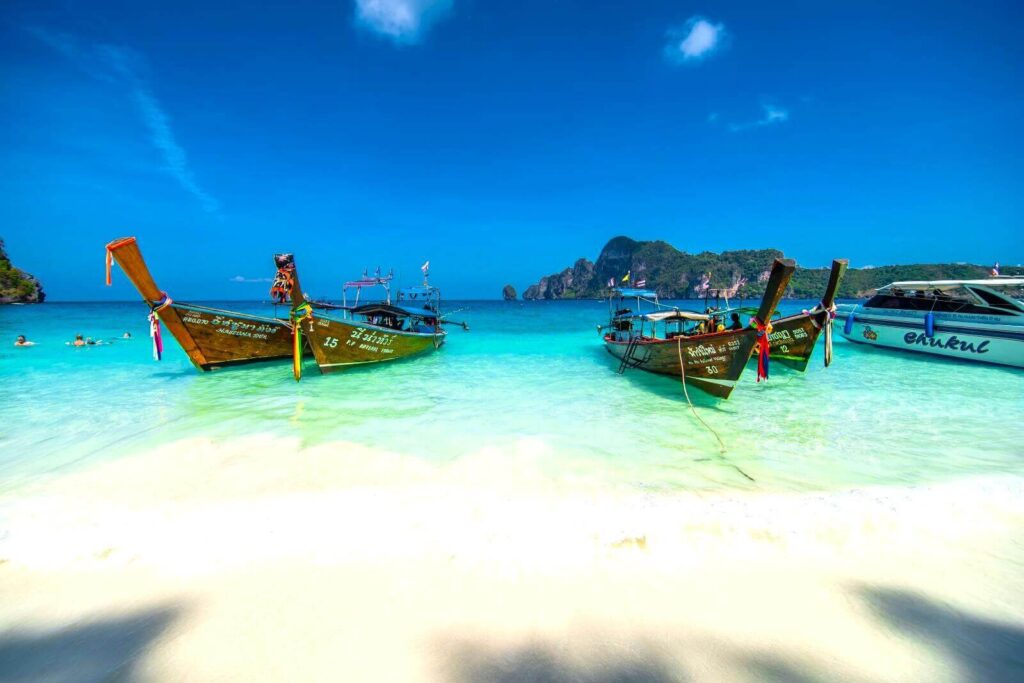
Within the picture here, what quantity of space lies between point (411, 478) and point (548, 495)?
2.01m

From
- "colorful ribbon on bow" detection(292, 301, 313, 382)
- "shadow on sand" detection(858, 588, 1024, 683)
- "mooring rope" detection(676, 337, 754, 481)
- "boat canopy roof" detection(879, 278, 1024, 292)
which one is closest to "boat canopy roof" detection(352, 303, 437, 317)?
"colorful ribbon on bow" detection(292, 301, 313, 382)

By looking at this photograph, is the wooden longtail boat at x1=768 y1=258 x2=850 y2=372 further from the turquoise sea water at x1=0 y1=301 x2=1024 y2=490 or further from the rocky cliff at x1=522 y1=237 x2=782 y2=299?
the rocky cliff at x1=522 y1=237 x2=782 y2=299

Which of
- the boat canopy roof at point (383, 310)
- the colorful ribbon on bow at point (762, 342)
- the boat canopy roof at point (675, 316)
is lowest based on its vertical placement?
the colorful ribbon on bow at point (762, 342)

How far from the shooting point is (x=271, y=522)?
13.7ft

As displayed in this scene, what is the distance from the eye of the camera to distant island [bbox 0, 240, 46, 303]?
59.5 meters

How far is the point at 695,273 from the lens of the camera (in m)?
114

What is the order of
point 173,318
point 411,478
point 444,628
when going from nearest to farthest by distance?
1. point 444,628
2. point 411,478
3. point 173,318

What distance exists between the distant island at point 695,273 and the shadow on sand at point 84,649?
67.5 m

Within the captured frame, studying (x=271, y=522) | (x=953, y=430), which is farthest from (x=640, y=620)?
(x=953, y=430)

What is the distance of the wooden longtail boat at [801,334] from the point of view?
11.4m

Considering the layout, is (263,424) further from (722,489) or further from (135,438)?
(722,489)

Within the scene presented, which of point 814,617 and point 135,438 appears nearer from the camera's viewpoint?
point 814,617

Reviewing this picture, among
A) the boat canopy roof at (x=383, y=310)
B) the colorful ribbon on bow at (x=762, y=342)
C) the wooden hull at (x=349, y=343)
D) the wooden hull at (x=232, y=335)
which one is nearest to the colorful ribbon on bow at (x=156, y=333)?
the wooden hull at (x=232, y=335)

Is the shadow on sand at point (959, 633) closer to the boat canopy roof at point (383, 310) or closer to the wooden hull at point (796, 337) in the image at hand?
the wooden hull at point (796, 337)
